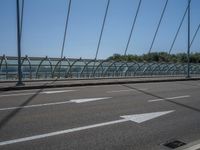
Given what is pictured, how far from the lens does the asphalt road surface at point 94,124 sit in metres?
5.21

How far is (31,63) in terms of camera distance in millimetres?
18359

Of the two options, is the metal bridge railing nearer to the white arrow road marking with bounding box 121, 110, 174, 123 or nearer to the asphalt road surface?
the asphalt road surface

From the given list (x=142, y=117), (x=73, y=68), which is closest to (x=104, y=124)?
(x=142, y=117)

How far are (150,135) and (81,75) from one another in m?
16.2

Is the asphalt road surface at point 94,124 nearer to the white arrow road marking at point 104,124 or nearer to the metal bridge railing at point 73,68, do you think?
the white arrow road marking at point 104,124

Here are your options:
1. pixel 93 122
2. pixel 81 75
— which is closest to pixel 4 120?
pixel 93 122

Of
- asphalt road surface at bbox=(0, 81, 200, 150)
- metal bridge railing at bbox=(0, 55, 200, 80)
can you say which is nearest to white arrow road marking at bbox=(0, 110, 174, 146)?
asphalt road surface at bbox=(0, 81, 200, 150)

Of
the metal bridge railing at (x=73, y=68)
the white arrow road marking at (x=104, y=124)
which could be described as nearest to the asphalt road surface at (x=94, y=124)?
the white arrow road marking at (x=104, y=124)

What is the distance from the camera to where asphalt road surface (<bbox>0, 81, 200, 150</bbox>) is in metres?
5.21

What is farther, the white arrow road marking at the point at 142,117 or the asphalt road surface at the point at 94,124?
the white arrow road marking at the point at 142,117

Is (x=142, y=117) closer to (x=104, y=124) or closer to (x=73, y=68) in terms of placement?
(x=104, y=124)

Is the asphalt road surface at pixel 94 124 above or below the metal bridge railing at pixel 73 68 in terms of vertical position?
below

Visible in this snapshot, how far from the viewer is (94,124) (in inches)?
263

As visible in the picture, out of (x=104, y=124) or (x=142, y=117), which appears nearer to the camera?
(x=104, y=124)
